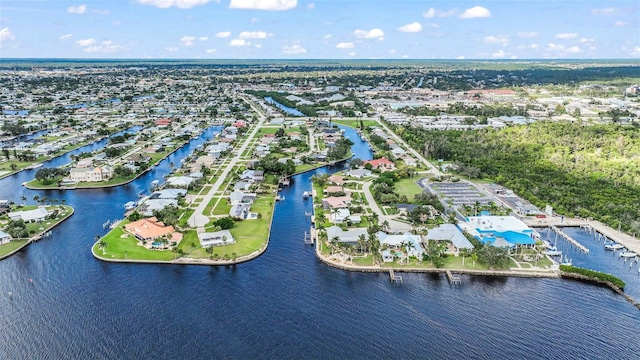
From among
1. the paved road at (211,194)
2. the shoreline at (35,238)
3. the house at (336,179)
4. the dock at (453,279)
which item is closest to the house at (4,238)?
the shoreline at (35,238)

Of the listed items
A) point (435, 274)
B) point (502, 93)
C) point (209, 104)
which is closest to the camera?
point (435, 274)

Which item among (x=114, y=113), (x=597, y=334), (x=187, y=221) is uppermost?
(x=114, y=113)

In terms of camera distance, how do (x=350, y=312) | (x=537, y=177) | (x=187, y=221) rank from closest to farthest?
(x=350, y=312) → (x=187, y=221) → (x=537, y=177)

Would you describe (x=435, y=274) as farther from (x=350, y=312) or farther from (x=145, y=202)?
(x=145, y=202)

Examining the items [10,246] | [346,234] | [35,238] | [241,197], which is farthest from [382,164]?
[10,246]

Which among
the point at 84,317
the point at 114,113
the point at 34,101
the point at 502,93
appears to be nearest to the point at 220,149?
the point at 84,317

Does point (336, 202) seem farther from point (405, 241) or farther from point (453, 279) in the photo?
point (453, 279)
